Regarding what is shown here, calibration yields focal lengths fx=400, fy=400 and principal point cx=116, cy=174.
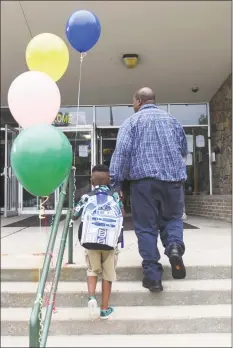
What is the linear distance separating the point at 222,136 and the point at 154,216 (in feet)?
20.2

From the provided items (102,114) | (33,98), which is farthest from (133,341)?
(102,114)

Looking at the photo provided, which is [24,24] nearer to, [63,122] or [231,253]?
[63,122]

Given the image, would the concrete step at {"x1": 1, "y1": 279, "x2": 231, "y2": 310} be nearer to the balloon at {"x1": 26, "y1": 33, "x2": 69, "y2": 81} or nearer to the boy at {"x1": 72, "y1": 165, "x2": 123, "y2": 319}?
the boy at {"x1": 72, "y1": 165, "x2": 123, "y2": 319}

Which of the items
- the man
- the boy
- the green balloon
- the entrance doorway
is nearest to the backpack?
the boy

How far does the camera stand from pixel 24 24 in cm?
597

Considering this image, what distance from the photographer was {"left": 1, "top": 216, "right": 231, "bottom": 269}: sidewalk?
3430 mm

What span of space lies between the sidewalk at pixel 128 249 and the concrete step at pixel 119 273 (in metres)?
0.05

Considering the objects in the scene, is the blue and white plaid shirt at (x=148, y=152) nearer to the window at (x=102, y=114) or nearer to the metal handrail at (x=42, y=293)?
the metal handrail at (x=42, y=293)

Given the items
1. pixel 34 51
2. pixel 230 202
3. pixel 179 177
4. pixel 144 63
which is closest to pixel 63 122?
pixel 144 63

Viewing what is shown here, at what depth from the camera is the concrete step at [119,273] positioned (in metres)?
3.25

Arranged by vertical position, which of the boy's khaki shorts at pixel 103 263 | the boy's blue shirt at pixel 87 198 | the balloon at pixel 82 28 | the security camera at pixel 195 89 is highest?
the security camera at pixel 195 89

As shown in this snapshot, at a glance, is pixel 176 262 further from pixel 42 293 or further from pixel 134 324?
pixel 42 293

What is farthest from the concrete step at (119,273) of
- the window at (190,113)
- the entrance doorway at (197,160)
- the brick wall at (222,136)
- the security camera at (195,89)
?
the window at (190,113)

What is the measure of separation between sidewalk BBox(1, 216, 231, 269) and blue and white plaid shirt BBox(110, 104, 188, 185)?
2.69 ft
